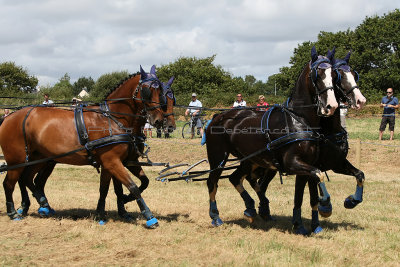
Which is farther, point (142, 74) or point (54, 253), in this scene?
point (142, 74)

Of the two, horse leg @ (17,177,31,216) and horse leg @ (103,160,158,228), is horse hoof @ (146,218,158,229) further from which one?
horse leg @ (17,177,31,216)

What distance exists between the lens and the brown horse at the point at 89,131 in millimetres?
7008

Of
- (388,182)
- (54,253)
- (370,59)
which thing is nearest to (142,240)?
(54,253)

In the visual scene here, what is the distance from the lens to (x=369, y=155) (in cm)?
1555

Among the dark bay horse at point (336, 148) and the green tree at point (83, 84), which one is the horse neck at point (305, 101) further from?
the green tree at point (83, 84)

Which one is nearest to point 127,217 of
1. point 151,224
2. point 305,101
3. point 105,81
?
point 151,224

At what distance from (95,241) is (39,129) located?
235cm

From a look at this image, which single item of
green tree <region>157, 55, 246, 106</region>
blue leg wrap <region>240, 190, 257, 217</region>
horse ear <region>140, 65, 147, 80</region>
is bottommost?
blue leg wrap <region>240, 190, 257, 217</region>

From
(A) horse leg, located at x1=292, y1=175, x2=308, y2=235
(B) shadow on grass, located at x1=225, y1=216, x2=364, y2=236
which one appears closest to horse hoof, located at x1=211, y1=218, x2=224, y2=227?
(B) shadow on grass, located at x1=225, y1=216, x2=364, y2=236

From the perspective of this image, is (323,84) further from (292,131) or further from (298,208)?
(298,208)

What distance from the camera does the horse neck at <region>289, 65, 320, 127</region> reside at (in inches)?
250

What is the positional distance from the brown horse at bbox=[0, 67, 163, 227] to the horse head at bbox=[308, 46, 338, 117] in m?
2.43

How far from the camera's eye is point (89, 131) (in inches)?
283

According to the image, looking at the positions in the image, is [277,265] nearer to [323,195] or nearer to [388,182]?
[323,195]
